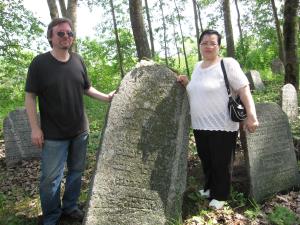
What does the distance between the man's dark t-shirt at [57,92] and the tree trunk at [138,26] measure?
412cm

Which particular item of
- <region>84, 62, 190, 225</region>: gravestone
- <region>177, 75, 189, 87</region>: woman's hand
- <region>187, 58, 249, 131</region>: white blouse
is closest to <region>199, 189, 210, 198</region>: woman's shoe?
<region>84, 62, 190, 225</region>: gravestone

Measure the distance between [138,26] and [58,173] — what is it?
484 centimetres

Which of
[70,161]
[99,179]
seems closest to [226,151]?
[99,179]

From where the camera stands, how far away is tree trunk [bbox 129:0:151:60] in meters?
7.97

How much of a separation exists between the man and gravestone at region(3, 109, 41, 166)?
344 cm

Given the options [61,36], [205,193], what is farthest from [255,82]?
[61,36]

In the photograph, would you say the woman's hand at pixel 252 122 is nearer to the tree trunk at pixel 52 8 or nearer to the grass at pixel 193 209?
the grass at pixel 193 209

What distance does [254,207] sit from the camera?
179 inches

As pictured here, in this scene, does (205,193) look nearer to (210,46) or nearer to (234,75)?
(234,75)

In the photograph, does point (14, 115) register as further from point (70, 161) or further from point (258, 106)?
point (258, 106)

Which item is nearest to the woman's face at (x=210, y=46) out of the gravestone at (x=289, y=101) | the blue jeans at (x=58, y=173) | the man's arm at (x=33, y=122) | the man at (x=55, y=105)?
the man at (x=55, y=105)

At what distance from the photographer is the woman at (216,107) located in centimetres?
405

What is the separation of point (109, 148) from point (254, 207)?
198 centimetres

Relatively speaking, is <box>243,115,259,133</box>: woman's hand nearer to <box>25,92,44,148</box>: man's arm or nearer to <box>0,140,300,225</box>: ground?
<box>0,140,300,225</box>: ground
